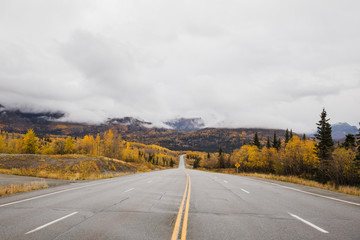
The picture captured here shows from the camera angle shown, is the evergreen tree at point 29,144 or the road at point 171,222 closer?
the road at point 171,222

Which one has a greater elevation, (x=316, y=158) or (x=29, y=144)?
(x=316, y=158)

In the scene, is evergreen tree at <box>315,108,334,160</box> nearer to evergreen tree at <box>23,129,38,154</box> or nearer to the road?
the road

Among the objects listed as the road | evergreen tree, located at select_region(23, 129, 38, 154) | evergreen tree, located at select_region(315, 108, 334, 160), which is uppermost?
evergreen tree, located at select_region(315, 108, 334, 160)

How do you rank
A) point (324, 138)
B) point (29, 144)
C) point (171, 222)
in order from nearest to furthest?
point (171, 222) → point (324, 138) → point (29, 144)

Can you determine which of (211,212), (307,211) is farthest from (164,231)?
(307,211)

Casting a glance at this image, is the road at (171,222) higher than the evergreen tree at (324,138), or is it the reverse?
the evergreen tree at (324,138)

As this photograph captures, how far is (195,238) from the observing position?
16.4 ft

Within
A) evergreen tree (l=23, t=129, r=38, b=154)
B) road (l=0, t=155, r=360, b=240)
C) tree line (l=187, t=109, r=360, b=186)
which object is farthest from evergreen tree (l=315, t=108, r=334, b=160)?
evergreen tree (l=23, t=129, r=38, b=154)

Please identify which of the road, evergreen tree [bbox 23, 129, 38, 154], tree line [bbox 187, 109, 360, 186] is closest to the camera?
the road

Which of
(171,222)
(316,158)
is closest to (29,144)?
(171,222)

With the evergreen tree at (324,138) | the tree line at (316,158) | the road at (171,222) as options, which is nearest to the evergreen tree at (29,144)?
the tree line at (316,158)

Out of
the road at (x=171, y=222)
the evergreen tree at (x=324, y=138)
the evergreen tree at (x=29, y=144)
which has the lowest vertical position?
the evergreen tree at (x=29, y=144)

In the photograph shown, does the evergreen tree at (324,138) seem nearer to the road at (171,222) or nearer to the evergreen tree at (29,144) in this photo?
the road at (171,222)

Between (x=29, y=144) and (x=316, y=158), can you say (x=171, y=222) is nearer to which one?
(x=316, y=158)
